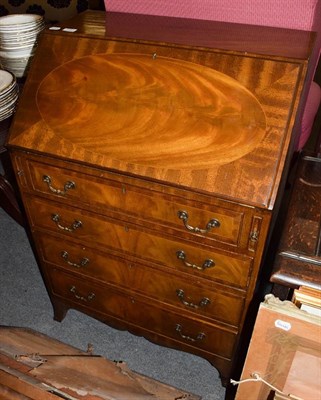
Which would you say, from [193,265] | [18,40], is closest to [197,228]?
[193,265]

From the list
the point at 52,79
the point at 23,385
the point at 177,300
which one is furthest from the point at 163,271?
the point at 52,79

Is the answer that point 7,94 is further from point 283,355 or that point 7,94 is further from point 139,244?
point 283,355

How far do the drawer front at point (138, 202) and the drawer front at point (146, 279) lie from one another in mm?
224

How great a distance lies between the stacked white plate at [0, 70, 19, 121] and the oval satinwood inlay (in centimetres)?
41

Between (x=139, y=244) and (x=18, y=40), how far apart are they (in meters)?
1.03

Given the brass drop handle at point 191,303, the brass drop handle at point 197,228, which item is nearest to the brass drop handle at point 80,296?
the brass drop handle at point 191,303

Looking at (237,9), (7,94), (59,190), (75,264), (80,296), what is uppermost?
(237,9)

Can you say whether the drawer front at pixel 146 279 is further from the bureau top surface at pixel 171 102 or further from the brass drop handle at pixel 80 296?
the bureau top surface at pixel 171 102

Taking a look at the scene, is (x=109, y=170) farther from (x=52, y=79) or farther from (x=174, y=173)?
(x=52, y=79)

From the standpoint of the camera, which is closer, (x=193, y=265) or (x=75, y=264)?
(x=193, y=265)

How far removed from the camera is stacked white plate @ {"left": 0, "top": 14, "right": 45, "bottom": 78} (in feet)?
5.47

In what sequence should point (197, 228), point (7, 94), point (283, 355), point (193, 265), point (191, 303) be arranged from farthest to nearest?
point (7, 94) < point (191, 303) < point (193, 265) < point (197, 228) < point (283, 355)

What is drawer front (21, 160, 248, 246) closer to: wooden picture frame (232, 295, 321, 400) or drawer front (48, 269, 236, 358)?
wooden picture frame (232, 295, 321, 400)

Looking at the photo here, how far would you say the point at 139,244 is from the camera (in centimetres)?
132
